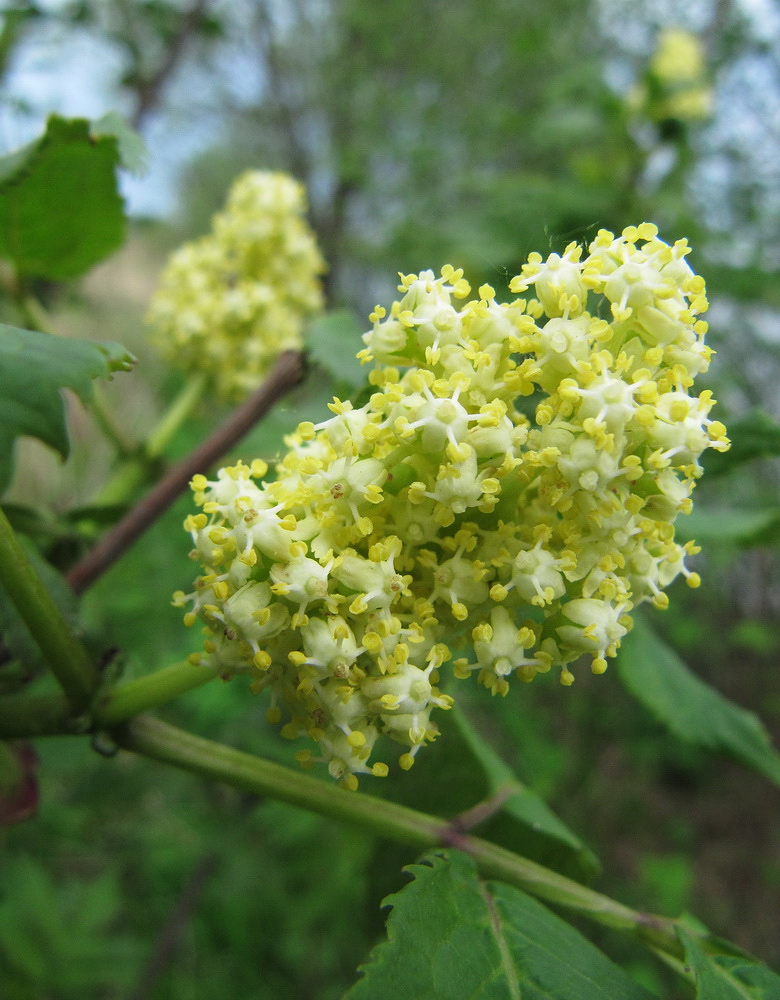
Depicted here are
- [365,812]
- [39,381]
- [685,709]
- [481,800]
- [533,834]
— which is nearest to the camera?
[39,381]

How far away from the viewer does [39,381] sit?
35.4 inches

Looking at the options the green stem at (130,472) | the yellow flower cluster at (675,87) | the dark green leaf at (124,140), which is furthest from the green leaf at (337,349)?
the yellow flower cluster at (675,87)

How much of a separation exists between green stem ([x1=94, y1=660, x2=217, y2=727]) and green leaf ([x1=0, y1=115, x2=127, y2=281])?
922 mm

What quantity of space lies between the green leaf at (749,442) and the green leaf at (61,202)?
4.20ft

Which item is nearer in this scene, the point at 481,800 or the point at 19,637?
the point at 19,637

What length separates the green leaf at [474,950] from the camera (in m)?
0.90

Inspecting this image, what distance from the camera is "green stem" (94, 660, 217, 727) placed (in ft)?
3.43

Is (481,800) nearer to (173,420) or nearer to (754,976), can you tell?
(754,976)

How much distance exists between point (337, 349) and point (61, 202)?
1.90 ft

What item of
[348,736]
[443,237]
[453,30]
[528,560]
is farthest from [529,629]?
[453,30]

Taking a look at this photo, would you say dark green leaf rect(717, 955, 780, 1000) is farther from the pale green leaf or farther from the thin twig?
the thin twig

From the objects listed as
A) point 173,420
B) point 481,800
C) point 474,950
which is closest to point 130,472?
point 173,420

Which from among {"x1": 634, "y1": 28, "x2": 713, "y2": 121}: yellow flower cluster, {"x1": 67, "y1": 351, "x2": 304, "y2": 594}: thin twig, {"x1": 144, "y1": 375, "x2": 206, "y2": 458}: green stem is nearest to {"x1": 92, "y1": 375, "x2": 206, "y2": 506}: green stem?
{"x1": 144, "y1": 375, "x2": 206, "y2": 458}: green stem

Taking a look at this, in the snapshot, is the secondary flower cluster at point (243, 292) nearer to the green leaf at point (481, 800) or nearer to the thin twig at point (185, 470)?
the thin twig at point (185, 470)
